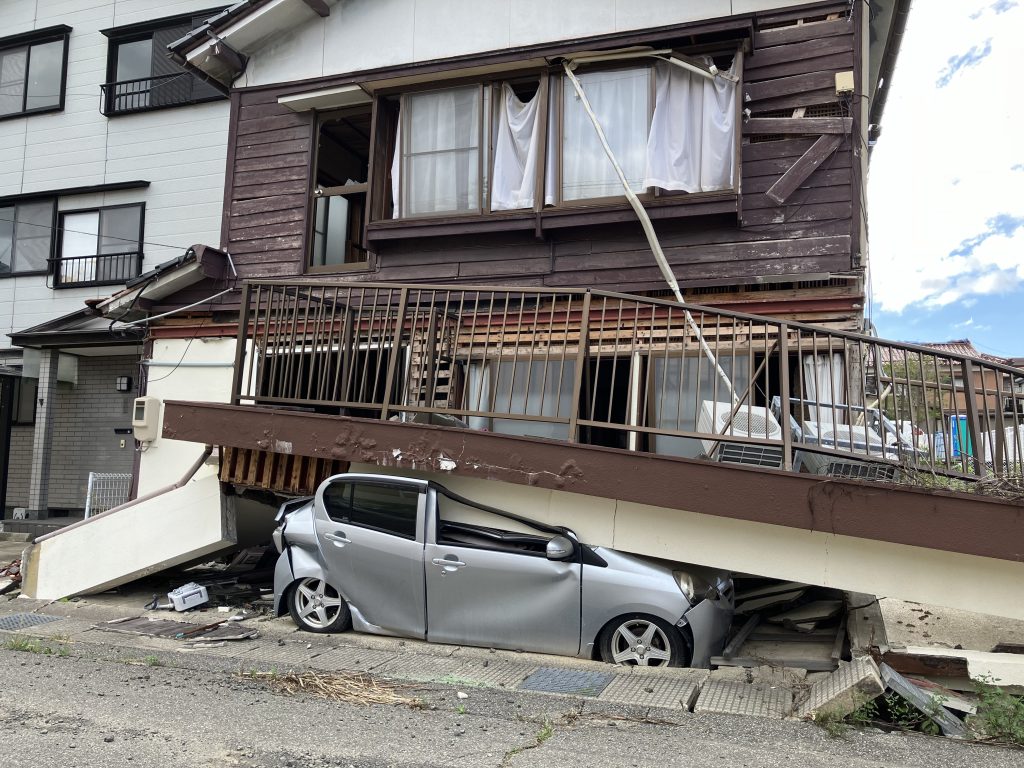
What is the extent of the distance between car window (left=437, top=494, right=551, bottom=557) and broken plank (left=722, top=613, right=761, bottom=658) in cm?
152

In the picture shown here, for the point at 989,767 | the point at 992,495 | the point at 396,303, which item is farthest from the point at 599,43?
the point at 989,767

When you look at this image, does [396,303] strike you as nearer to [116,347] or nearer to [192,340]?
[192,340]

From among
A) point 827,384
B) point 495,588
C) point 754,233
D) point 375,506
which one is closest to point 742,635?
point 495,588

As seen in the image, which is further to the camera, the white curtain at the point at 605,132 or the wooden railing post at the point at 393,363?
the white curtain at the point at 605,132

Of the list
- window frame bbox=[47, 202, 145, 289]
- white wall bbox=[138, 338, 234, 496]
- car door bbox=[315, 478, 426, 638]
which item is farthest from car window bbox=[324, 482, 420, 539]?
window frame bbox=[47, 202, 145, 289]

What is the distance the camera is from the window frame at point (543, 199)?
8.01 meters

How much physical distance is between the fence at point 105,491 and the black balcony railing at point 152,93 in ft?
20.4

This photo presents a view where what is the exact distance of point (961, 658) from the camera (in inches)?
204

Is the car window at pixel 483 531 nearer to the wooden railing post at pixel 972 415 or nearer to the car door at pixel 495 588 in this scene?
the car door at pixel 495 588

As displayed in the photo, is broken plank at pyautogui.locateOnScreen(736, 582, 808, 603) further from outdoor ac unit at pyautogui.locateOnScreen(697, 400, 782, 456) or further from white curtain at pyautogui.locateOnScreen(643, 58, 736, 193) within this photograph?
white curtain at pyautogui.locateOnScreen(643, 58, 736, 193)

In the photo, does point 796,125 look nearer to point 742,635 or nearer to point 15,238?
point 742,635

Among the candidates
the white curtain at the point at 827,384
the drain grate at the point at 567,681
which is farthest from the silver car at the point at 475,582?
the white curtain at the point at 827,384

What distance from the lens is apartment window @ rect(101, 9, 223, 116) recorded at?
1394cm

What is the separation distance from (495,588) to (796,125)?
17.2 ft
